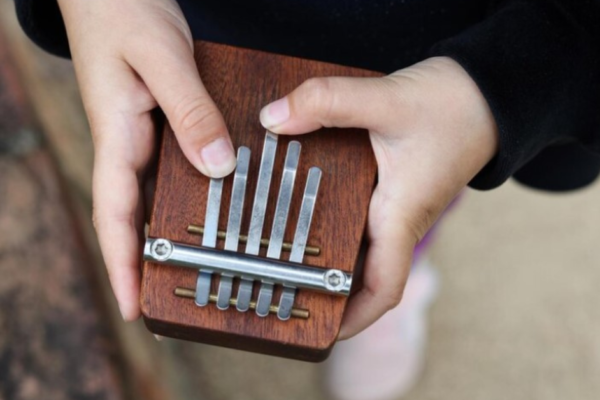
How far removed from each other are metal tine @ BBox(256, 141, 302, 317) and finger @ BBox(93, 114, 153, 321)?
0.34ft

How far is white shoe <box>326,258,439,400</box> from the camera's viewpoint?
1.29m

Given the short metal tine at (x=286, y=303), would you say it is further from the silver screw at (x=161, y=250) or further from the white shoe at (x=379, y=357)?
the white shoe at (x=379, y=357)

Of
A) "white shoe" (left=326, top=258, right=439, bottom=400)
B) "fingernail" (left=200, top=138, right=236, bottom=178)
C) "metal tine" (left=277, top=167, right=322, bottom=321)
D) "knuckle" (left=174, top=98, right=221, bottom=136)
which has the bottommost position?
"white shoe" (left=326, top=258, right=439, bottom=400)

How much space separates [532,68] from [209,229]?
0.91 ft

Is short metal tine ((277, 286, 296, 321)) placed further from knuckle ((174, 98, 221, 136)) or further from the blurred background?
the blurred background

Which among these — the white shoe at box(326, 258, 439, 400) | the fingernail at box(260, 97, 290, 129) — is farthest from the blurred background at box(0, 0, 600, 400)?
the fingernail at box(260, 97, 290, 129)

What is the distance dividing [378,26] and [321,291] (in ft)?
0.76

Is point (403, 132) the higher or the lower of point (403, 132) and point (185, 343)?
the higher

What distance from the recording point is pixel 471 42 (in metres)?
0.60

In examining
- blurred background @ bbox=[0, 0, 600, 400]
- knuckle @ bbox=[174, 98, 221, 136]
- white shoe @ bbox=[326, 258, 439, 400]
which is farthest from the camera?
white shoe @ bbox=[326, 258, 439, 400]

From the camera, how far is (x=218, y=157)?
0.57m

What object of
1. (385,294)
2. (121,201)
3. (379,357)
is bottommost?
(379,357)

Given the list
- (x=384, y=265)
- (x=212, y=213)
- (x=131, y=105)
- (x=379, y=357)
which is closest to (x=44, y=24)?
(x=131, y=105)

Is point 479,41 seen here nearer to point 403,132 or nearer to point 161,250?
point 403,132
